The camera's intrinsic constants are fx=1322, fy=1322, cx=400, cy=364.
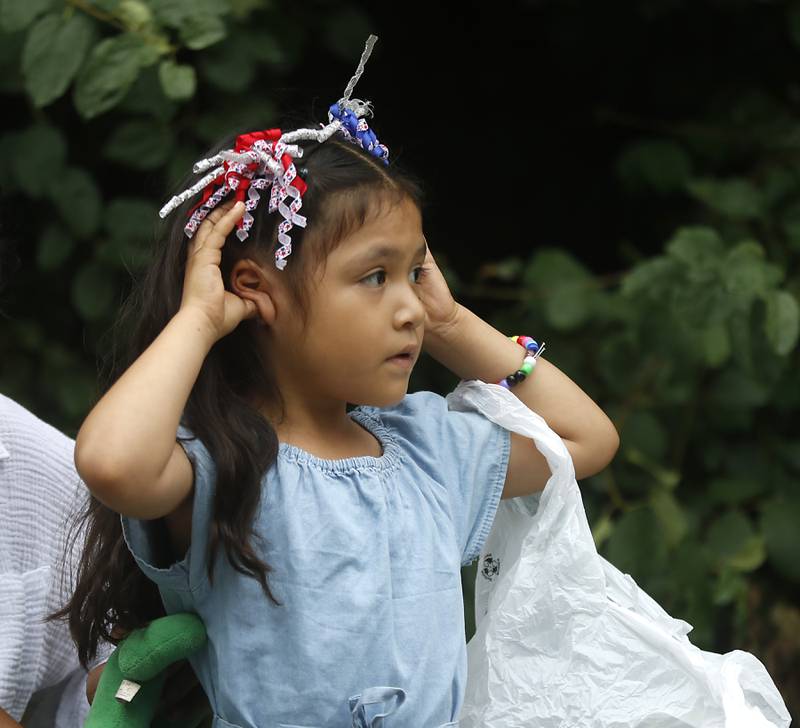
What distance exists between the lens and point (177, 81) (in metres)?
1.85

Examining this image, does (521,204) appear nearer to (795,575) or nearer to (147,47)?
(795,575)

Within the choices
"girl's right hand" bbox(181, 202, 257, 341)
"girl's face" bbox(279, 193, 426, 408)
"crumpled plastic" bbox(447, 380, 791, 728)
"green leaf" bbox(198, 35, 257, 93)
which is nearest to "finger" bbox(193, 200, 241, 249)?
"girl's right hand" bbox(181, 202, 257, 341)

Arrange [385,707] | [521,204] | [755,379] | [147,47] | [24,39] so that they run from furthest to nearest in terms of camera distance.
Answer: [521,204]
[755,379]
[24,39]
[147,47]
[385,707]

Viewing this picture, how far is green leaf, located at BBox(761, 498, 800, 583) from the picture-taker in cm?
237

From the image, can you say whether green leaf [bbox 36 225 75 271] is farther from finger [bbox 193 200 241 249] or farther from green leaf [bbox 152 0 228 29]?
finger [bbox 193 200 241 249]

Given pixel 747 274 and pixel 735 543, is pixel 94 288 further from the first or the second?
pixel 735 543

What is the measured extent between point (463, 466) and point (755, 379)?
1208mm

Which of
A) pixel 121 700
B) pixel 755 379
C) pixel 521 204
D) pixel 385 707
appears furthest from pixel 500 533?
pixel 521 204

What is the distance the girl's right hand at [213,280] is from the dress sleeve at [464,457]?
21 cm

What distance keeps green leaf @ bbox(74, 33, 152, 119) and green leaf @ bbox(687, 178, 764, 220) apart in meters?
1.07

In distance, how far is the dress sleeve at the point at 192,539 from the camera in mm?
1116

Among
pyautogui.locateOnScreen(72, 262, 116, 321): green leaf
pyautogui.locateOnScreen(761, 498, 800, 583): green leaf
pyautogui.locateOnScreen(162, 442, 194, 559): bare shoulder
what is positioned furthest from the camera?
pyautogui.locateOnScreen(761, 498, 800, 583): green leaf

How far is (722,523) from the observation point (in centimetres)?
240

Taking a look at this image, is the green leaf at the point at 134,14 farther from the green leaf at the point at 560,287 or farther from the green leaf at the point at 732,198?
the green leaf at the point at 732,198
